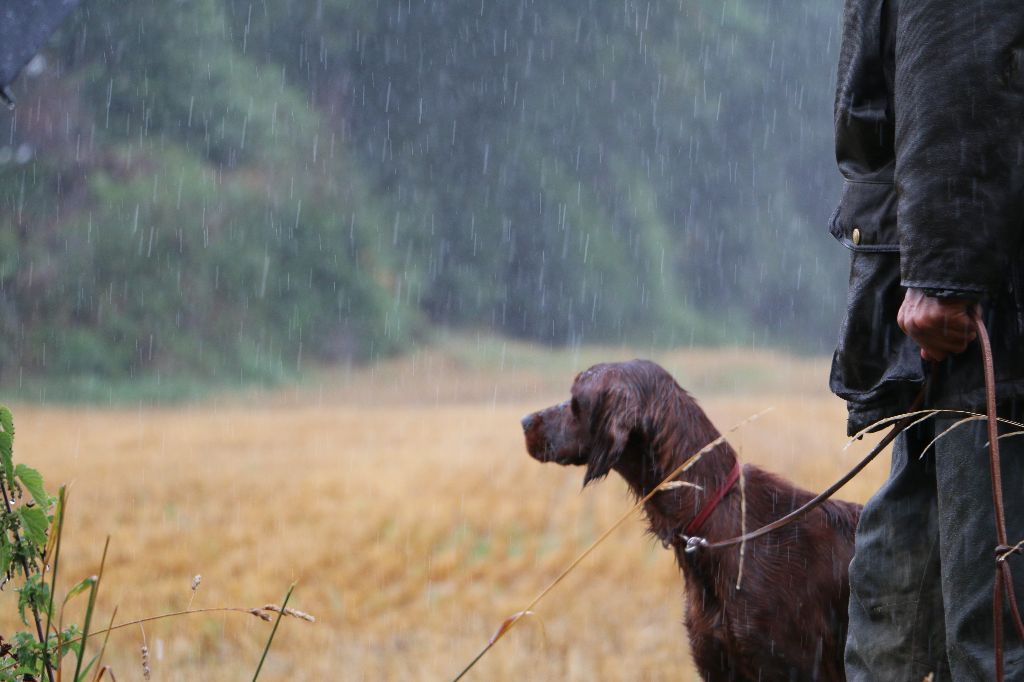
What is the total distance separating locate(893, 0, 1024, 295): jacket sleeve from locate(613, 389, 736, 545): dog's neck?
113 cm

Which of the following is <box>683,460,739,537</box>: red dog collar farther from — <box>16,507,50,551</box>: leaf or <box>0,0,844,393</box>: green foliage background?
<box>0,0,844,393</box>: green foliage background

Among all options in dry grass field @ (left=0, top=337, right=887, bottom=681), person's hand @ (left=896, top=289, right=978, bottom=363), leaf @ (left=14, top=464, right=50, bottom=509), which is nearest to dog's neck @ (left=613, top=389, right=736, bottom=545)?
dry grass field @ (left=0, top=337, right=887, bottom=681)

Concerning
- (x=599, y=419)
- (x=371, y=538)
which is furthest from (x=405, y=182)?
(x=599, y=419)

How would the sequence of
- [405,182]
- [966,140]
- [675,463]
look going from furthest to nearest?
[405,182] < [675,463] < [966,140]

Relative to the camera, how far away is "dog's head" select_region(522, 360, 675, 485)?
2480mm

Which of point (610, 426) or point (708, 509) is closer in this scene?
point (708, 509)

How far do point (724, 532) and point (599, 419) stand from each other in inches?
17.5

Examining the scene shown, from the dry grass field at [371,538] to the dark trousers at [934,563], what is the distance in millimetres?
1433

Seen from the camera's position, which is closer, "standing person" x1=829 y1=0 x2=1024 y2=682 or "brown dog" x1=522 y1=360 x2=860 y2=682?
"standing person" x1=829 y1=0 x2=1024 y2=682

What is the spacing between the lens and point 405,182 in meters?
7.78

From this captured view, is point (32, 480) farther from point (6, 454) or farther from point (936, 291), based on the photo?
point (936, 291)

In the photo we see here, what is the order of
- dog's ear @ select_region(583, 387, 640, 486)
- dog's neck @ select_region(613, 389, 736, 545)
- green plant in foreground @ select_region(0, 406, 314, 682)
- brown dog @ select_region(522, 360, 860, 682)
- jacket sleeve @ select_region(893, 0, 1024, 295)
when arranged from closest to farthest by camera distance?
green plant in foreground @ select_region(0, 406, 314, 682)
jacket sleeve @ select_region(893, 0, 1024, 295)
brown dog @ select_region(522, 360, 860, 682)
dog's neck @ select_region(613, 389, 736, 545)
dog's ear @ select_region(583, 387, 640, 486)

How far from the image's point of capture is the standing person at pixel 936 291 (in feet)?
4.08

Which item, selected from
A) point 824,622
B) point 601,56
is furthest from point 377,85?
point 824,622
